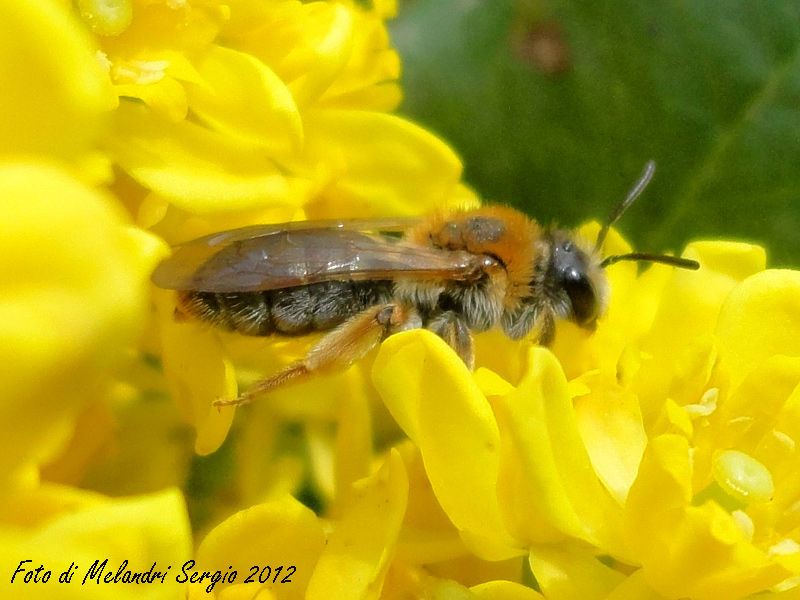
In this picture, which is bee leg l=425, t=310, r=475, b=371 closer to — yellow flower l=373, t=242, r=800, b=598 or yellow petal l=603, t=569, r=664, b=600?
yellow flower l=373, t=242, r=800, b=598

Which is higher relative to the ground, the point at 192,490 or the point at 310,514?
the point at 310,514

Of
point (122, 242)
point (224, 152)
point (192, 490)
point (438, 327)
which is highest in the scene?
point (122, 242)

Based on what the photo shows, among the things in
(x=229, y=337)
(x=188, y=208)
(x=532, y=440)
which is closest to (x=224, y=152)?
(x=188, y=208)

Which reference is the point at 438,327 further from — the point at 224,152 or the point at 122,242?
the point at 122,242

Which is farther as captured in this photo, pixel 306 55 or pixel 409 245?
pixel 409 245

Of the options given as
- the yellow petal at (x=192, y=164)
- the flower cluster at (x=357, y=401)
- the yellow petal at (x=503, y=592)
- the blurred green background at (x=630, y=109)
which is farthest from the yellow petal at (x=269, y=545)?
the blurred green background at (x=630, y=109)

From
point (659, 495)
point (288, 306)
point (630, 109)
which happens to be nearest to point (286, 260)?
point (288, 306)

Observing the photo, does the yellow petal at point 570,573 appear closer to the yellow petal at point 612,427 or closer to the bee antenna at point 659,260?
the yellow petal at point 612,427

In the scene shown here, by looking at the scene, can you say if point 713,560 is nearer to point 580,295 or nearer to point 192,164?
→ point 580,295
